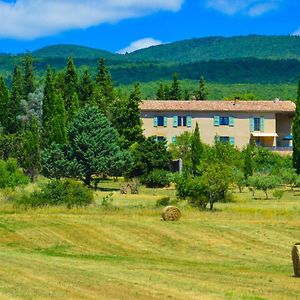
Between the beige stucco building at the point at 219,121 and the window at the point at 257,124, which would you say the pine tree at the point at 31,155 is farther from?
the window at the point at 257,124

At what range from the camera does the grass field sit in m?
19.6

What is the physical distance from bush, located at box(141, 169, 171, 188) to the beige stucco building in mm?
20032

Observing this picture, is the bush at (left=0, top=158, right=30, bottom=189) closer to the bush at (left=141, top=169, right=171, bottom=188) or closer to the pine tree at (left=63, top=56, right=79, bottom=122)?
the bush at (left=141, top=169, right=171, bottom=188)

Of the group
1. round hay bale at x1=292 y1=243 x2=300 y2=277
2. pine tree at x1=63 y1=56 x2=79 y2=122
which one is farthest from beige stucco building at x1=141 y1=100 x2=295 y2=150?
round hay bale at x1=292 y1=243 x2=300 y2=277

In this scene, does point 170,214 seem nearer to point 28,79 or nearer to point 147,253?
point 147,253

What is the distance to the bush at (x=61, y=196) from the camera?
41844 mm

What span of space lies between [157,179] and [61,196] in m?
24.3

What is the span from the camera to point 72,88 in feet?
306

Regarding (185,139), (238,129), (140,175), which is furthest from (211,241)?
(238,129)

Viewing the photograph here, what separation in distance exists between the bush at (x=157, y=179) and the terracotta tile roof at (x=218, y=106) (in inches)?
822

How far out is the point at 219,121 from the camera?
87.5 metres

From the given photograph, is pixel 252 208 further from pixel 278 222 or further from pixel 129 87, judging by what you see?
pixel 129 87

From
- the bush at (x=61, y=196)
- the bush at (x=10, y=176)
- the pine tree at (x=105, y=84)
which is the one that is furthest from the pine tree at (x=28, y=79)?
the bush at (x=61, y=196)

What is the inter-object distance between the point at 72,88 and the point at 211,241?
62.7 metres
